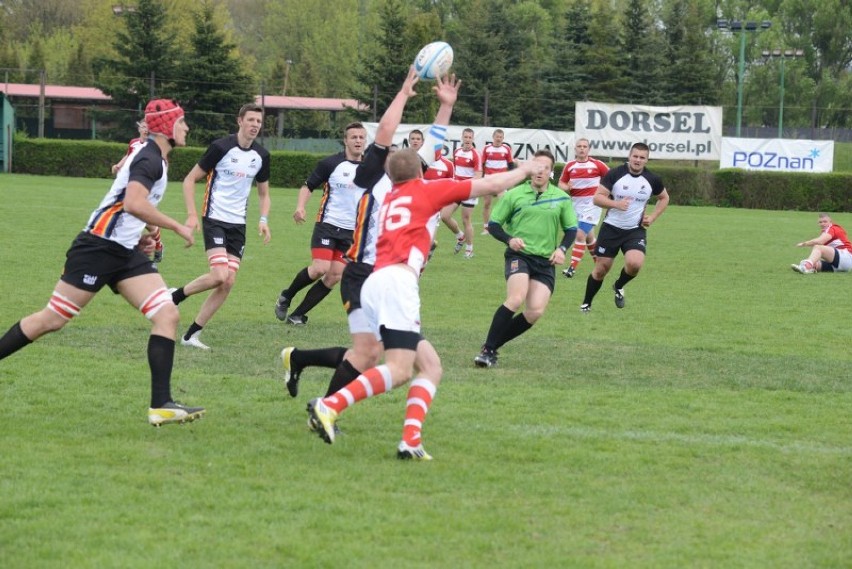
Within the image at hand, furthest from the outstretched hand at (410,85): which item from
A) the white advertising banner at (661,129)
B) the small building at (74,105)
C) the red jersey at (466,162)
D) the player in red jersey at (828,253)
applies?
the small building at (74,105)

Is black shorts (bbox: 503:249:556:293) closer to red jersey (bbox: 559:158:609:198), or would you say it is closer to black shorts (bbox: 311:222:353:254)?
black shorts (bbox: 311:222:353:254)

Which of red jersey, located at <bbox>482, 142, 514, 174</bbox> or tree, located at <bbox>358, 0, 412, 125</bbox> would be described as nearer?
red jersey, located at <bbox>482, 142, 514, 174</bbox>

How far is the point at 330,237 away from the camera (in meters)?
11.7

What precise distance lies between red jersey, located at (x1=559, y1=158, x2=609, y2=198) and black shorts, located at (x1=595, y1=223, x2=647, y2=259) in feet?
15.5

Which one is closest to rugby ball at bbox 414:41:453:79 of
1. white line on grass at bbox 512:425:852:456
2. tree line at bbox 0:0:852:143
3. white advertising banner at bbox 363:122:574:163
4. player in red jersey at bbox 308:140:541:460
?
player in red jersey at bbox 308:140:541:460

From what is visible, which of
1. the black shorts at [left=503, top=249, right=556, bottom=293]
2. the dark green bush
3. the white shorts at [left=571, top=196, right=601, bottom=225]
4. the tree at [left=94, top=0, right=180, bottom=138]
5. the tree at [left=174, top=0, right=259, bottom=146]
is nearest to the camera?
the black shorts at [left=503, top=249, right=556, bottom=293]

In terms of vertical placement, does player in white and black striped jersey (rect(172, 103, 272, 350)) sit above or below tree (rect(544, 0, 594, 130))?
below

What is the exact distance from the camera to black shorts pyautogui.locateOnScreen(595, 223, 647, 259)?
1368 cm

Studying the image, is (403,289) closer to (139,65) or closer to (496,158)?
(496,158)

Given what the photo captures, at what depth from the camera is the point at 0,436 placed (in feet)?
22.0

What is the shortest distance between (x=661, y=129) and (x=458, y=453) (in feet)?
107

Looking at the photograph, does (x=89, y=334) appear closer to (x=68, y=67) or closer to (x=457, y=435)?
(x=457, y=435)

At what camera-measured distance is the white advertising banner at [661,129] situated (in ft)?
124

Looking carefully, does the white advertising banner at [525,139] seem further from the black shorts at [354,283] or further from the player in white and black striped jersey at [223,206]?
the black shorts at [354,283]
